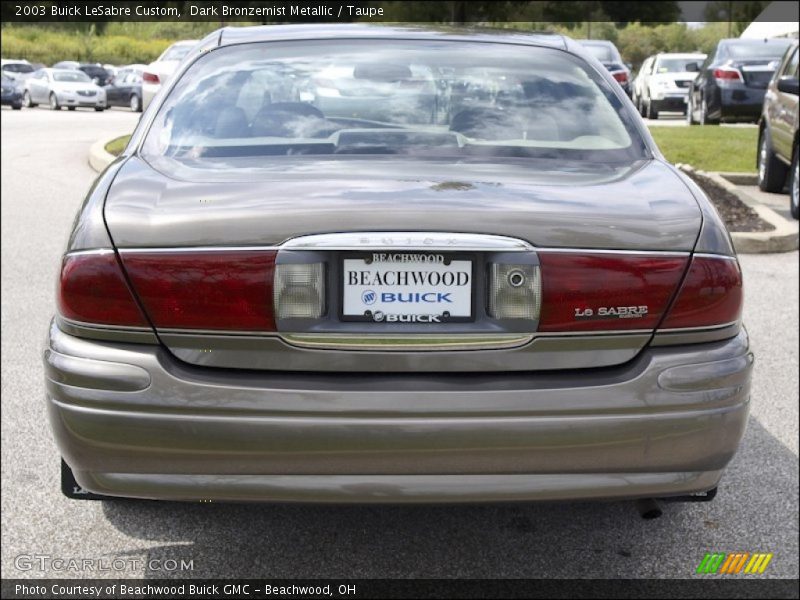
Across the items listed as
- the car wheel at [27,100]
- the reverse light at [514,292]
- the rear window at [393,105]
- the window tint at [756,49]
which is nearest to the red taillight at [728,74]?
the window tint at [756,49]

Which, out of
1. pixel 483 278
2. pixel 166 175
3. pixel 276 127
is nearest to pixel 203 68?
pixel 276 127

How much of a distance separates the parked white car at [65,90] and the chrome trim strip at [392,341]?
34167 millimetres

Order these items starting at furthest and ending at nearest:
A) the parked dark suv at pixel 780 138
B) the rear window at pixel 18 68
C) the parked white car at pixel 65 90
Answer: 1. the rear window at pixel 18 68
2. the parked white car at pixel 65 90
3. the parked dark suv at pixel 780 138

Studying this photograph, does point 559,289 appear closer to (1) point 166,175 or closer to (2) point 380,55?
(1) point 166,175

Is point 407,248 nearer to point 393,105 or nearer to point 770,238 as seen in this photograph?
point 393,105

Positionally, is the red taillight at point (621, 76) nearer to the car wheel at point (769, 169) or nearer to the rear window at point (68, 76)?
the car wheel at point (769, 169)

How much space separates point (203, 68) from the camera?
12.5 ft

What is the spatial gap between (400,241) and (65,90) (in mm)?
34718

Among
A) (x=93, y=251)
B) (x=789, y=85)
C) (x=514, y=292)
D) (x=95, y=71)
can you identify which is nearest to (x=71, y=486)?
(x=93, y=251)

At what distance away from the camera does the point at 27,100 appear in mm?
37000

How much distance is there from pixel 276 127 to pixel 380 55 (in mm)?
589

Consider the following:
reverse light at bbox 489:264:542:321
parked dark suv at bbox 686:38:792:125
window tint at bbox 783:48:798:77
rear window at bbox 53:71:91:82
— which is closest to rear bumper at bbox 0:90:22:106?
rear window at bbox 53:71:91:82

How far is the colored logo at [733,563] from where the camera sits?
3307 mm

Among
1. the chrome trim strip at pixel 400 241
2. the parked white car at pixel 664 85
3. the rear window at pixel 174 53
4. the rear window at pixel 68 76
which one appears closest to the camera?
the chrome trim strip at pixel 400 241
